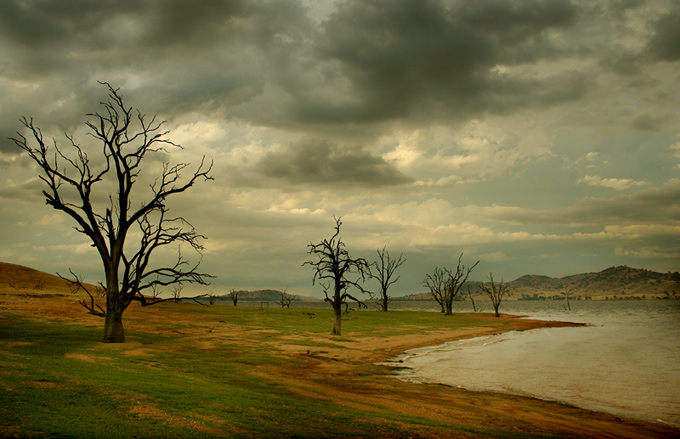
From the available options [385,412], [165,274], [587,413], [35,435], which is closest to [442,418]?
[385,412]

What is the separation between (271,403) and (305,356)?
12.7 m

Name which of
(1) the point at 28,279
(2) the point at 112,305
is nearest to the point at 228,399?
(2) the point at 112,305

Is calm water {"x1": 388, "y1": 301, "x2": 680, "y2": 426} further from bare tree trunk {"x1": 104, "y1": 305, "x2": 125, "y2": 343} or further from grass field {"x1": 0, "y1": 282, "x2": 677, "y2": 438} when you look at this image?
bare tree trunk {"x1": 104, "y1": 305, "x2": 125, "y2": 343}

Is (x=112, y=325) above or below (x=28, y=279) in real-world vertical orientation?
below

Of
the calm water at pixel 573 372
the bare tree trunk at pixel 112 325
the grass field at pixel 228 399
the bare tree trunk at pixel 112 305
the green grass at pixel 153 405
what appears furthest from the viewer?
the bare tree trunk at pixel 112 325

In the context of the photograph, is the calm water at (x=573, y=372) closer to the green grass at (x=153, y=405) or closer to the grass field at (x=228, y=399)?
the grass field at (x=228, y=399)

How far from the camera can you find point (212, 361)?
19.8 metres

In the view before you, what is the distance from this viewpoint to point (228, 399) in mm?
11023

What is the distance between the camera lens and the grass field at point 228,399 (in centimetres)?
823

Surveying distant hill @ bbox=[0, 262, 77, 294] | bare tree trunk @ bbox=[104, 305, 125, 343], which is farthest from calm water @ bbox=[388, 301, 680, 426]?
distant hill @ bbox=[0, 262, 77, 294]

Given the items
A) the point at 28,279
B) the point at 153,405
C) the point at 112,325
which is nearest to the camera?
the point at 153,405

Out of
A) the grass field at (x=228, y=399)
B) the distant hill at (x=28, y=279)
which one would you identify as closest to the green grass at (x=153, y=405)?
the grass field at (x=228, y=399)

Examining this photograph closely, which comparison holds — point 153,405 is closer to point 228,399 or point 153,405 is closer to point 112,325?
point 228,399

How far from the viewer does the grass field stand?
27.0ft
